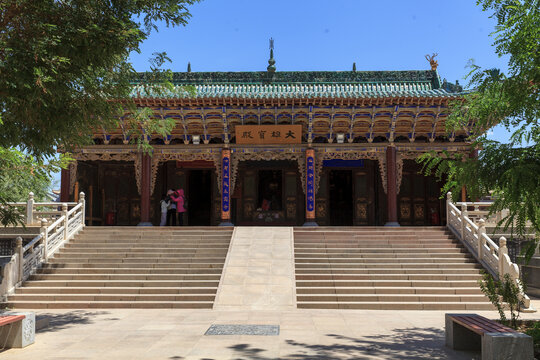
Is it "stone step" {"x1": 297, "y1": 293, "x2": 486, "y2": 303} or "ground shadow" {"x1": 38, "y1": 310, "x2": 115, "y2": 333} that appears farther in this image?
"stone step" {"x1": 297, "y1": 293, "x2": 486, "y2": 303}

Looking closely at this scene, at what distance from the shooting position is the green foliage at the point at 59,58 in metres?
6.11

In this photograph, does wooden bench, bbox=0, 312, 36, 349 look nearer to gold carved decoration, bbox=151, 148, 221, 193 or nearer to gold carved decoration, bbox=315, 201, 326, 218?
gold carved decoration, bbox=151, 148, 221, 193

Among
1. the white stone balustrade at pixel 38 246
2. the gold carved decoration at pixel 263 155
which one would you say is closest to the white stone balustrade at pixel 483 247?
the gold carved decoration at pixel 263 155

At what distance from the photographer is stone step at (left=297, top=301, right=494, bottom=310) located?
8930mm

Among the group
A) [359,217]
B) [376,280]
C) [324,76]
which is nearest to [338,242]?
[376,280]

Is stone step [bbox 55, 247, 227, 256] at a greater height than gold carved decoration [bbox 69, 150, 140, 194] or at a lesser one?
lesser

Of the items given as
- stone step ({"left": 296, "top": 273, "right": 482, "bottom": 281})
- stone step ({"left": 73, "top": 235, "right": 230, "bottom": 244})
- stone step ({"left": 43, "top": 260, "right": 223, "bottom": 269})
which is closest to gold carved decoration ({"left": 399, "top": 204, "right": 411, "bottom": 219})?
stone step ({"left": 296, "top": 273, "right": 482, "bottom": 281})

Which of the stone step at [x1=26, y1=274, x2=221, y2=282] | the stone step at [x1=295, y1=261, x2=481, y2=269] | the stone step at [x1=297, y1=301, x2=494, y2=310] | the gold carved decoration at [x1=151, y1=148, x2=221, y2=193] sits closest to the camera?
the stone step at [x1=297, y1=301, x2=494, y2=310]

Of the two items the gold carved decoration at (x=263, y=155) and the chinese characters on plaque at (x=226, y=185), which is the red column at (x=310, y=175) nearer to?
the gold carved decoration at (x=263, y=155)

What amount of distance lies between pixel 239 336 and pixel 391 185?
32.1ft

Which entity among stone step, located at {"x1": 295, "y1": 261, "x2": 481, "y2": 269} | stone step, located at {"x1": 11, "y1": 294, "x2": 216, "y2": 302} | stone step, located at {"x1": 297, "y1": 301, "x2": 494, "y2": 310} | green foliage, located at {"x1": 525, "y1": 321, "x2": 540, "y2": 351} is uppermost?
stone step, located at {"x1": 295, "y1": 261, "x2": 481, "y2": 269}

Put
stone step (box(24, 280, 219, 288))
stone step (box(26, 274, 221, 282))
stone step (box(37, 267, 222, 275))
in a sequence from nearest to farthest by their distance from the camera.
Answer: stone step (box(24, 280, 219, 288)) → stone step (box(26, 274, 221, 282)) → stone step (box(37, 267, 222, 275))

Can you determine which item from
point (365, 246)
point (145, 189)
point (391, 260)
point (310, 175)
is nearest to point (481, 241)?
point (391, 260)

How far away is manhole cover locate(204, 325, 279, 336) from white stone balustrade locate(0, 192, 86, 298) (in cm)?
524
